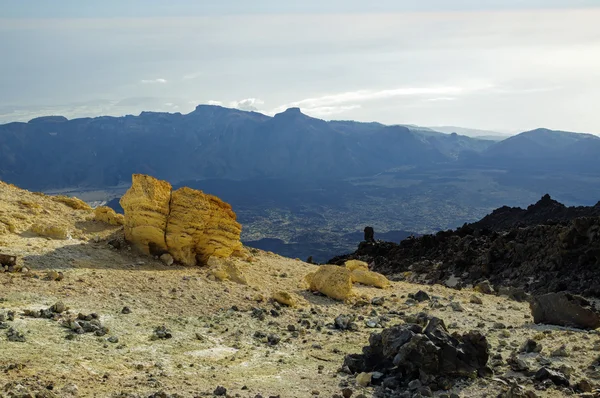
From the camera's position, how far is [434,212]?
120188 millimetres

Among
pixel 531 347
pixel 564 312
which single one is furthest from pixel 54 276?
pixel 564 312

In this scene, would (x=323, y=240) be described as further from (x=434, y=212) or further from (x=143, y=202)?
(x=143, y=202)

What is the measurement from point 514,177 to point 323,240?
83.1m

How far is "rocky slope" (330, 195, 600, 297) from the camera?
20484 mm

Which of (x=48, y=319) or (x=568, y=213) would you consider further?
(x=568, y=213)

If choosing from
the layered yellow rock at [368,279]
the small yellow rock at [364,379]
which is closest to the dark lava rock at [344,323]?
the small yellow rock at [364,379]

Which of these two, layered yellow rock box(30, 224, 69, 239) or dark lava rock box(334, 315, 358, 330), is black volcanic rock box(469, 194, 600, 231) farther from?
layered yellow rock box(30, 224, 69, 239)

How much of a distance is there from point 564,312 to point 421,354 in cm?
577

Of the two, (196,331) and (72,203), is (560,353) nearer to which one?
(196,331)

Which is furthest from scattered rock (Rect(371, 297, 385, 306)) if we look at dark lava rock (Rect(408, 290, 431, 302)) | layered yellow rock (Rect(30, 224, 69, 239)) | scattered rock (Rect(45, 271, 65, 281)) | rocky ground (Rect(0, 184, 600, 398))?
layered yellow rock (Rect(30, 224, 69, 239))

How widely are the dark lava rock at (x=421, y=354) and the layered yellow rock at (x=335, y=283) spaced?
4.83 m

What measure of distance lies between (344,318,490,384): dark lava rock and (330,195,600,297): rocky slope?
37.7 ft

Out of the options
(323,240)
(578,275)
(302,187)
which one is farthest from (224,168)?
(578,275)

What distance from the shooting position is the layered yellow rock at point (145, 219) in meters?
14.7
